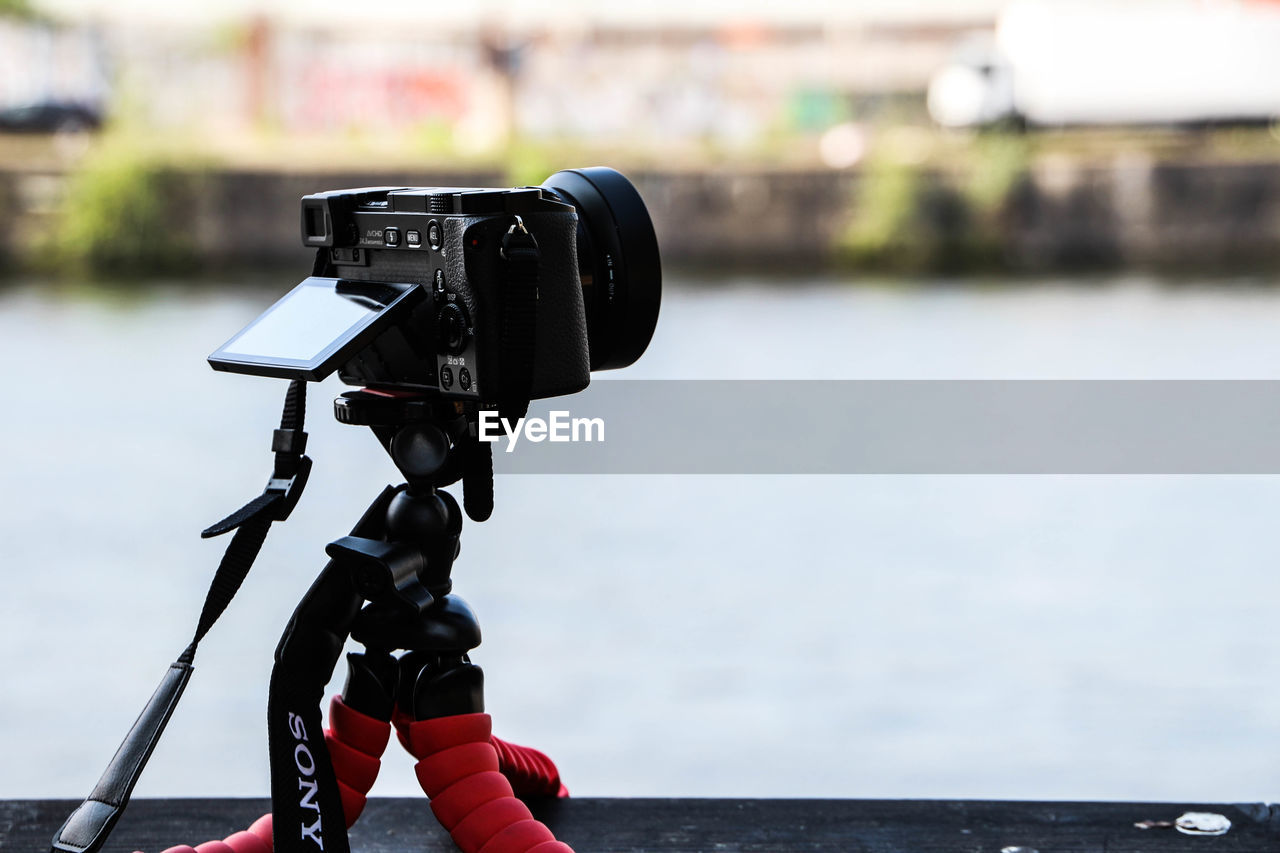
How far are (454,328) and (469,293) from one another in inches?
1.5

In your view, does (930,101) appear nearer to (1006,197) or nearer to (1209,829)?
(1006,197)

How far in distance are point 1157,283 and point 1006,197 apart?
5.84 ft

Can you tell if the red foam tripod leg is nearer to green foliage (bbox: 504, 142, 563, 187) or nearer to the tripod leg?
the tripod leg

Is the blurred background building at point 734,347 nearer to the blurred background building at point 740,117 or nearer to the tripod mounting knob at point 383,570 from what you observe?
the blurred background building at point 740,117

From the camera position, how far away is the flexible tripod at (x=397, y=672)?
4.83ft

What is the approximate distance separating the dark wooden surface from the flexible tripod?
0.25 metres

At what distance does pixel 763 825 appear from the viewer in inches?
72.4

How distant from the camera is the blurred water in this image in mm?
3248

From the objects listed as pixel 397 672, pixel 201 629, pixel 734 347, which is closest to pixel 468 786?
pixel 397 672

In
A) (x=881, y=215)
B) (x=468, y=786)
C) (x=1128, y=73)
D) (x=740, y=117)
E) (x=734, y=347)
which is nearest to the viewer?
(x=468, y=786)

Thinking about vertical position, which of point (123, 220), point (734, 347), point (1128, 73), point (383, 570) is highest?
point (1128, 73)

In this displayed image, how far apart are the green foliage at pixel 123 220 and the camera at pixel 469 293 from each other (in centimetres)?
1262

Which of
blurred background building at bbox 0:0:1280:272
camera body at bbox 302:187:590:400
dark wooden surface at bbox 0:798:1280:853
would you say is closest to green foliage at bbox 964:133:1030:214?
blurred background building at bbox 0:0:1280:272

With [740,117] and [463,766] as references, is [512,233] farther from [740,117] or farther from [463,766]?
[740,117]
